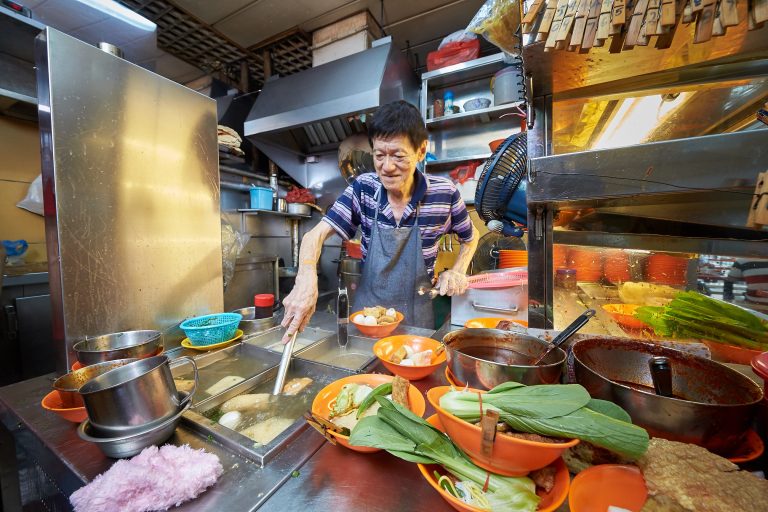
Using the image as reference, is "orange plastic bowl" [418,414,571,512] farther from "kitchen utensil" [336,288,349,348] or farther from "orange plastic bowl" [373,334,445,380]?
"kitchen utensil" [336,288,349,348]

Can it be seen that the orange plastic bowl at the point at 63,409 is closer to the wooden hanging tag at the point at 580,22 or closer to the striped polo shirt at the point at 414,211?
the striped polo shirt at the point at 414,211

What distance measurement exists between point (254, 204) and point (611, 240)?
4610 millimetres

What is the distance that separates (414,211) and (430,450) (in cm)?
200

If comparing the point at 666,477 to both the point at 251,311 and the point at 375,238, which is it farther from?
the point at 251,311

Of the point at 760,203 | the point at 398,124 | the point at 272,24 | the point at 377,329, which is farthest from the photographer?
the point at 272,24

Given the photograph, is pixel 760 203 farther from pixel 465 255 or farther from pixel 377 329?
pixel 465 255

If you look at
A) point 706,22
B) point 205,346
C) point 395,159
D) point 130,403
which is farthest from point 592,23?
point 205,346

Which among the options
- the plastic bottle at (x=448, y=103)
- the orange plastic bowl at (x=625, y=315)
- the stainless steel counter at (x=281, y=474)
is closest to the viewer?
the stainless steel counter at (x=281, y=474)

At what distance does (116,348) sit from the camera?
1.36m

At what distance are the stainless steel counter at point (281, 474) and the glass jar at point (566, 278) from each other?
1631mm

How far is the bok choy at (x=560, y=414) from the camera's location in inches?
21.9

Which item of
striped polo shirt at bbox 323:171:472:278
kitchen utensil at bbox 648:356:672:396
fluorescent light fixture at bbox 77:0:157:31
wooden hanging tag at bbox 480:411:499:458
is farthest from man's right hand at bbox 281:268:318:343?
fluorescent light fixture at bbox 77:0:157:31

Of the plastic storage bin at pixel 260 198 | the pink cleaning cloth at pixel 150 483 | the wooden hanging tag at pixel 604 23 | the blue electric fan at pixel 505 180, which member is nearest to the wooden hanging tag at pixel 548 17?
the wooden hanging tag at pixel 604 23

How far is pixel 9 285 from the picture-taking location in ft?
8.50
